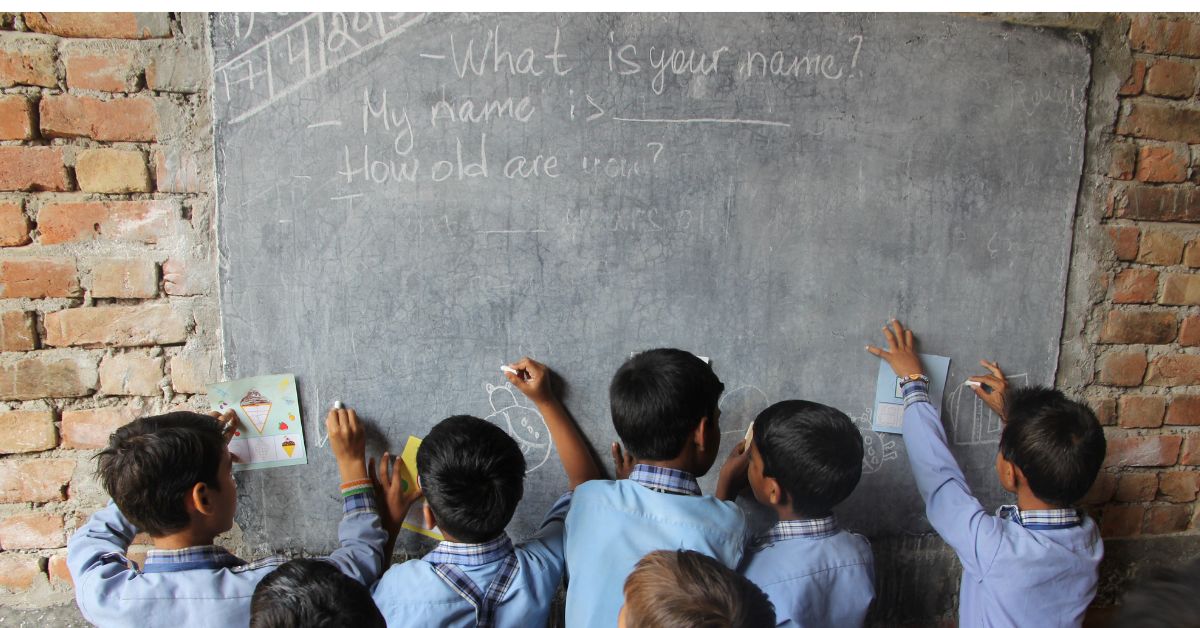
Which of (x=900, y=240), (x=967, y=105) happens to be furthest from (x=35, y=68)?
(x=967, y=105)

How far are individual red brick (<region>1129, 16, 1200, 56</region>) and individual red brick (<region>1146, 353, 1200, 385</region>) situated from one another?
2.98 feet

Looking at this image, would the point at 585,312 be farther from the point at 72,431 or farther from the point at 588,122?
the point at 72,431

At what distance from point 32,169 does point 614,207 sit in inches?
56.0

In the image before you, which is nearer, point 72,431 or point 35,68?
point 35,68

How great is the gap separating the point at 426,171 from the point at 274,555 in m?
1.12

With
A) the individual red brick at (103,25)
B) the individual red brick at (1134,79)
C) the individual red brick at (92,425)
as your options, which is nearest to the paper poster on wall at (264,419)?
the individual red brick at (92,425)

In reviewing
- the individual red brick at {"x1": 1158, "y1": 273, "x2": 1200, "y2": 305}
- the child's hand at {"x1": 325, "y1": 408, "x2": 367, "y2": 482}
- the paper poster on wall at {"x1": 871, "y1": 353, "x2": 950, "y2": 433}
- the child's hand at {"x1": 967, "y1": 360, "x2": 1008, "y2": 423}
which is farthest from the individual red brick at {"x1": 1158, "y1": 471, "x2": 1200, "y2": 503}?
the child's hand at {"x1": 325, "y1": 408, "x2": 367, "y2": 482}

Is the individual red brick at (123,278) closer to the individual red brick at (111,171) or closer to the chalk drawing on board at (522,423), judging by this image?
the individual red brick at (111,171)

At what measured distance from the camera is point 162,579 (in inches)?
51.1

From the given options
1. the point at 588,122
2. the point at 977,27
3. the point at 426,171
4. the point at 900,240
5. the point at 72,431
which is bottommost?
the point at 72,431

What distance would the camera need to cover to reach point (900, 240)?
175 cm

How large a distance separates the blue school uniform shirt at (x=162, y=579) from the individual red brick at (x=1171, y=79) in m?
2.52

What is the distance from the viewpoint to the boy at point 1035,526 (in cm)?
150

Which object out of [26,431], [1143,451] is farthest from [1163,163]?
[26,431]
